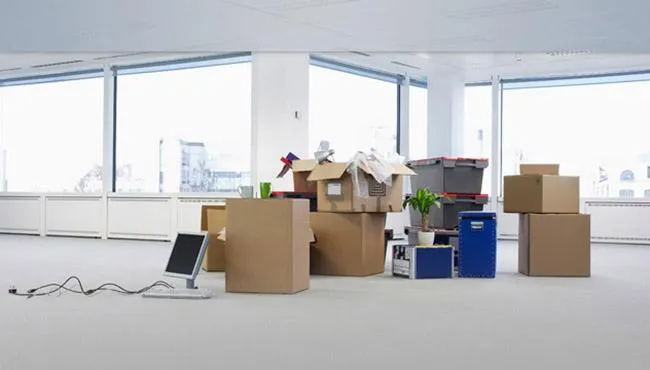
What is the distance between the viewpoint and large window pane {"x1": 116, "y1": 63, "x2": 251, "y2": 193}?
8086 millimetres

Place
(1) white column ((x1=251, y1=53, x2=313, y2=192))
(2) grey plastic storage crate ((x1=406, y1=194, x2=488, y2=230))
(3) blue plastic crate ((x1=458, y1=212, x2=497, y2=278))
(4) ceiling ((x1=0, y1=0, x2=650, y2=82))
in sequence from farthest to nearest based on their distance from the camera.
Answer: (1) white column ((x1=251, y1=53, x2=313, y2=192)) < (2) grey plastic storage crate ((x1=406, y1=194, x2=488, y2=230)) < (4) ceiling ((x1=0, y1=0, x2=650, y2=82)) < (3) blue plastic crate ((x1=458, y1=212, x2=497, y2=278))

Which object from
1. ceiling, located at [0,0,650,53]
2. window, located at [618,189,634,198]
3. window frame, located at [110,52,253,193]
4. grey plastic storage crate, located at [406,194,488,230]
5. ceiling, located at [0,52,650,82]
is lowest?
grey plastic storage crate, located at [406,194,488,230]

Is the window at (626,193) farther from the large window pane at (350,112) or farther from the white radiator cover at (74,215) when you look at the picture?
the white radiator cover at (74,215)

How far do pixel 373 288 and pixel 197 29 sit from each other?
336 cm

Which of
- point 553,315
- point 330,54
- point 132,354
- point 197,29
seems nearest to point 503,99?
point 330,54

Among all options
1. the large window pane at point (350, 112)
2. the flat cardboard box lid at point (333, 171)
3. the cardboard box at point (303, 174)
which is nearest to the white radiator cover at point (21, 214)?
the large window pane at point (350, 112)

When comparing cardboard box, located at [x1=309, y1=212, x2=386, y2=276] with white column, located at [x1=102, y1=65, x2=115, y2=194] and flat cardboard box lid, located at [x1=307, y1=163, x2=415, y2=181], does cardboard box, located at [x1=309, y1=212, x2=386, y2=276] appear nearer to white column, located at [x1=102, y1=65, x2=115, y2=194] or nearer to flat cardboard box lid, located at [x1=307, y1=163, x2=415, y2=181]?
flat cardboard box lid, located at [x1=307, y1=163, x2=415, y2=181]

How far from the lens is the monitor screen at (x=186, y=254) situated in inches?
149

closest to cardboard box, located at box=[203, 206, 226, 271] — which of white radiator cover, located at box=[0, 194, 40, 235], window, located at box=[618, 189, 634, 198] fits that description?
white radiator cover, located at box=[0, 194, 40, 235]

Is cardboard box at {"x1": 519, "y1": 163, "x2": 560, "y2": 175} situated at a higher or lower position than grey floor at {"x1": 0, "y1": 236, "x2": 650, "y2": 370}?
higher

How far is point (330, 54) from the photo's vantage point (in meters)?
7.75

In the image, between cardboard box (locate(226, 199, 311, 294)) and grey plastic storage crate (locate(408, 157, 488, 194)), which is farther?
grey plastic storage crate (locate(408, 157, 488, 194))

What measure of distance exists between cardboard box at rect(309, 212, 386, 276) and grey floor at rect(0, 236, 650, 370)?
205mm

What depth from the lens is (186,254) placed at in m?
3.85
